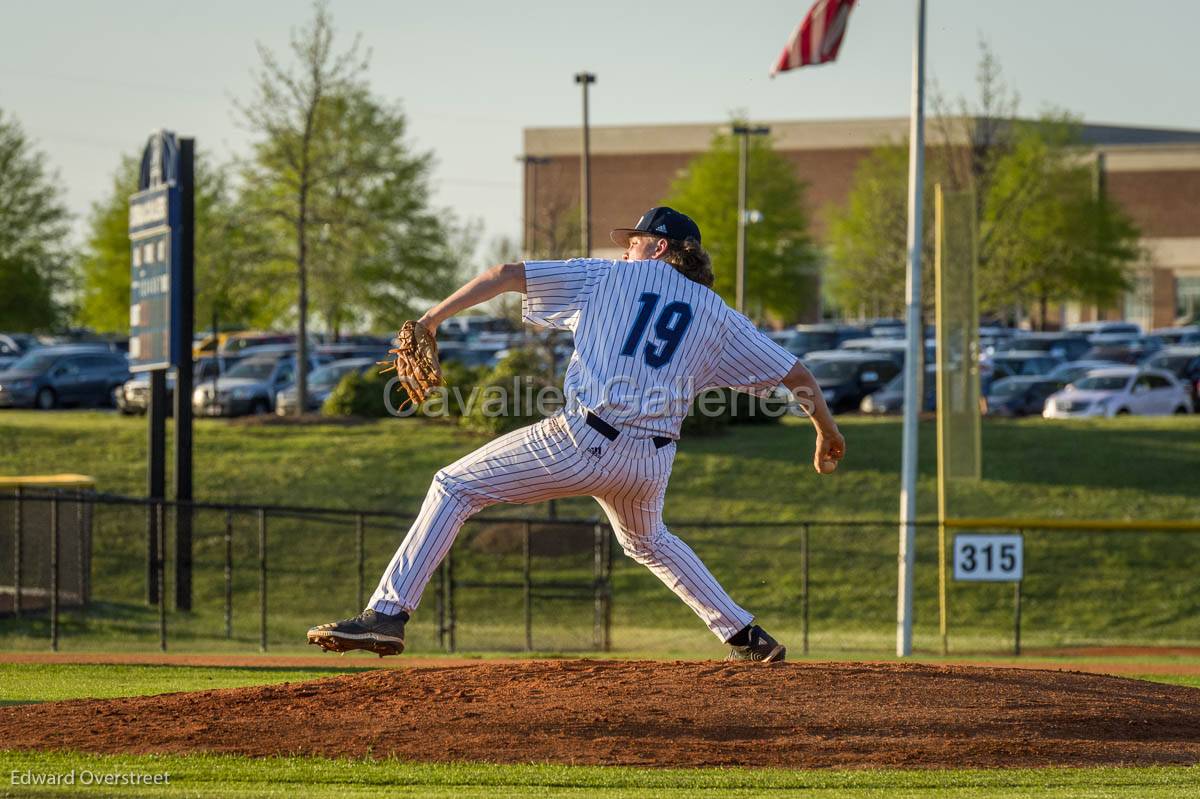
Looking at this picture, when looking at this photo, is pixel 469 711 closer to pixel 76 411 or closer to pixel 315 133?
pixel 315 133

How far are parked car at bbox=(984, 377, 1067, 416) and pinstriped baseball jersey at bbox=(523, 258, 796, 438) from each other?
Result: 30104 mm

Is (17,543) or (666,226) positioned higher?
(666,226)

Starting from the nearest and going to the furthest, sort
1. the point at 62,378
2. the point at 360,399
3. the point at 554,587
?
the point at 554,587, the point at 360,399, the point at 62,378

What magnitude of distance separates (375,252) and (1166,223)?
167 feet

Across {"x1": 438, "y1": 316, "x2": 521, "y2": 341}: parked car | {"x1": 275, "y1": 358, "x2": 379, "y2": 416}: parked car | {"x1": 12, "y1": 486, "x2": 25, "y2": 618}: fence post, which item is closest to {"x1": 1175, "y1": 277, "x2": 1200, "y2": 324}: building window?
{"x1": 438, "y1": 316, "x2": 521, "y2": 341}: parked car

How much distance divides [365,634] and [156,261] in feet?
44.3

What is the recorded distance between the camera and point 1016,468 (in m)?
26.5

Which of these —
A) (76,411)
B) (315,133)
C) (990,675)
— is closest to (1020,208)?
(315,133)

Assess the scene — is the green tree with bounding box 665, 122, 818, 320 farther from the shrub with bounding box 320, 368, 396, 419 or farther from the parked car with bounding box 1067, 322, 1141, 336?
the shrub with bounding box 320, 368, 396, 419

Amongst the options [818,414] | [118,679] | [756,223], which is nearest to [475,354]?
[756,223]

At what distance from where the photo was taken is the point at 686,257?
23.3 ft

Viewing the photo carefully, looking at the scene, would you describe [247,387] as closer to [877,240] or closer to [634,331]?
[877,240]

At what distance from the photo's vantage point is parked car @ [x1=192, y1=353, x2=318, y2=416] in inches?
1355

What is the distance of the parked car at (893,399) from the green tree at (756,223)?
64.9 ft
